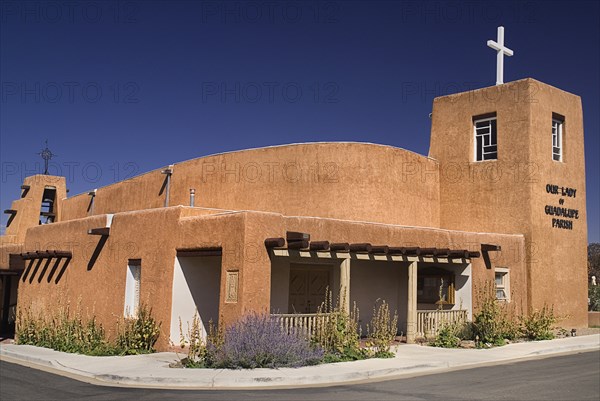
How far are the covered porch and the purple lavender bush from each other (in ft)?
9.00

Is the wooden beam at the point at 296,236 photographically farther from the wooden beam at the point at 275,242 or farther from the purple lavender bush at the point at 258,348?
the purple lavender bush at the point at 258,348

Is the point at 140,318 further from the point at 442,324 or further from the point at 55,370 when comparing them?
the point at 442,324

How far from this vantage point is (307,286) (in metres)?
20.2

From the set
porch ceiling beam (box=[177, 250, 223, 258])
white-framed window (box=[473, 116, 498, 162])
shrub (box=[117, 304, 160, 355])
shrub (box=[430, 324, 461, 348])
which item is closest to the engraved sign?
porch ceiling beam (box=[177, 250, 223, 258])

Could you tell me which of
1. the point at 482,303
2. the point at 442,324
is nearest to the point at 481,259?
the point at 482,303

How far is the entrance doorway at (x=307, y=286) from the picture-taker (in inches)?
782

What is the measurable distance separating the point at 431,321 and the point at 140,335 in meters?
8.29

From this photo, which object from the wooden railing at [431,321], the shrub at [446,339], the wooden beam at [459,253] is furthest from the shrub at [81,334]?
the wooden beam at [459,253]

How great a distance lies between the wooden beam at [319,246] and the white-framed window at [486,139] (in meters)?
10.2

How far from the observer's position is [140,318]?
1700 cm

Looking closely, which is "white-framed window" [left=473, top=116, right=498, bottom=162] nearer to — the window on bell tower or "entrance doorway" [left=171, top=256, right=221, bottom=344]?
the window on bell tower

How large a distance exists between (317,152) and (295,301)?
496cm

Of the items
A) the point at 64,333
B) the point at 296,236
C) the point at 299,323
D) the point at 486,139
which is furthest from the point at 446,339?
the point at 64,333

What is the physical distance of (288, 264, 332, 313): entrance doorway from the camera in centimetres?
1988
